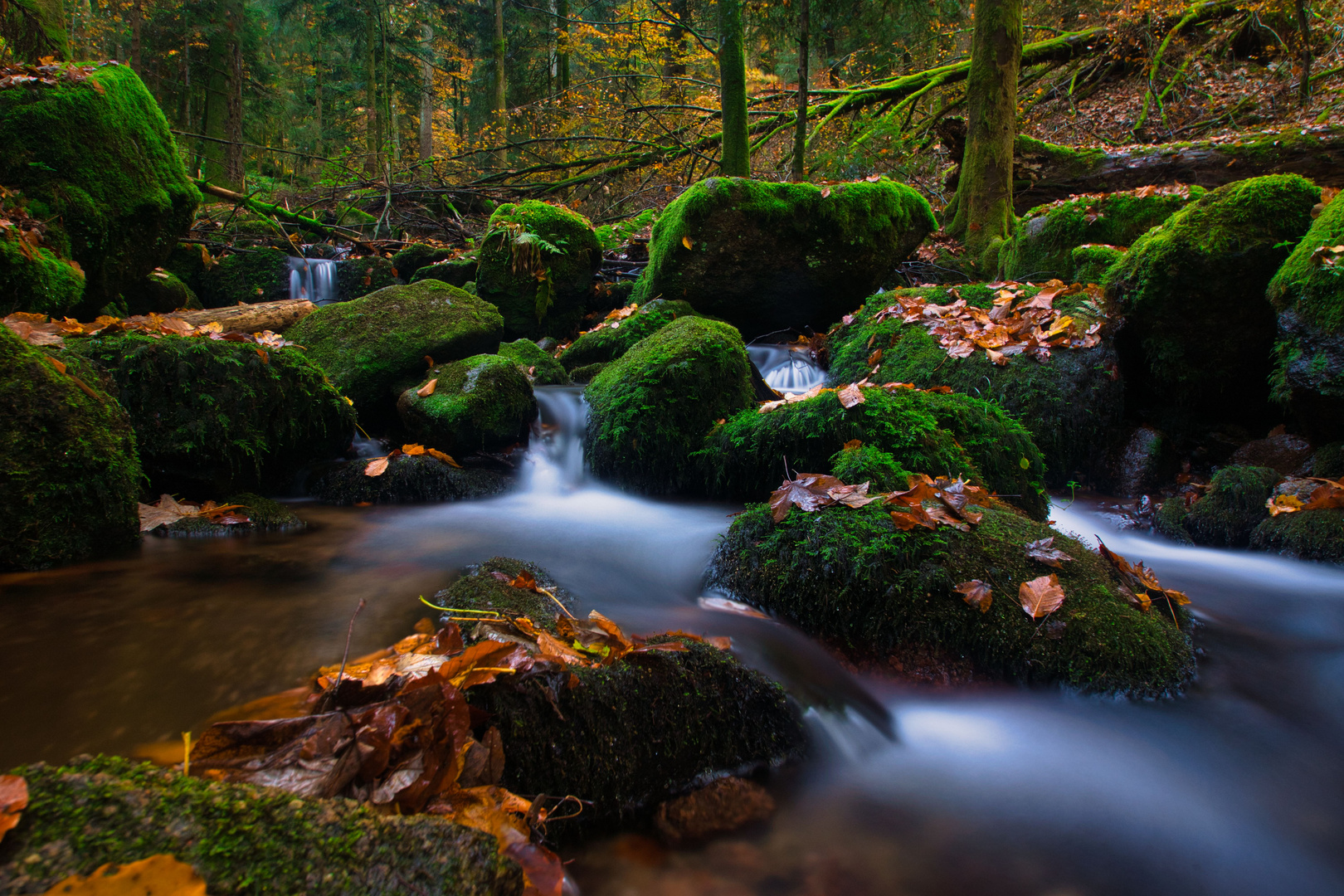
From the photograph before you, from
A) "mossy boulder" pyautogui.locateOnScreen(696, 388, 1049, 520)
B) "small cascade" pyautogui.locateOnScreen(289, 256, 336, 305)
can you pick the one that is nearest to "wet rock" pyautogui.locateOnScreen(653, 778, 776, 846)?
"mossy boulder" pyautogui.locateOnScreen(696, 388, 1049, 520)

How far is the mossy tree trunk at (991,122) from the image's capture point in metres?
8.66

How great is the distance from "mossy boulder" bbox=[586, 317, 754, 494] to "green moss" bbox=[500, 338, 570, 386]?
1697 millimetres

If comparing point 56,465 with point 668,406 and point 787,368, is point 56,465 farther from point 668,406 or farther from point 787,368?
point 787,368

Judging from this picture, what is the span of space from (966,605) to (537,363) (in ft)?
18.0

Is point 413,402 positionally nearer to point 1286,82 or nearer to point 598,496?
point 598,496

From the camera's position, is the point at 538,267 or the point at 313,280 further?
the point at 313,280

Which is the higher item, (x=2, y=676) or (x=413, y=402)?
(x=413, y=402)

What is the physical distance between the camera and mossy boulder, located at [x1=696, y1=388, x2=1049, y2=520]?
12.7 ft

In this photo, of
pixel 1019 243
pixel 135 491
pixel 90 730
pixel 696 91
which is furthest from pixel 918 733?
pixel 696 91

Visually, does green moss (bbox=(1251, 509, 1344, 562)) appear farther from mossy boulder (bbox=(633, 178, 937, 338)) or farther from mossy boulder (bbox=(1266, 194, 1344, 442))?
mossy boulder (bbox=(633, 178, 937, 338))

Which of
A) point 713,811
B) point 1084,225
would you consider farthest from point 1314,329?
point 713,811

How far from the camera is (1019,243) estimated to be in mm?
7922

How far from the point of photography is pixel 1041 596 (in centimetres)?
268

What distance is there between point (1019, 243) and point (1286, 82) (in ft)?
30.0
